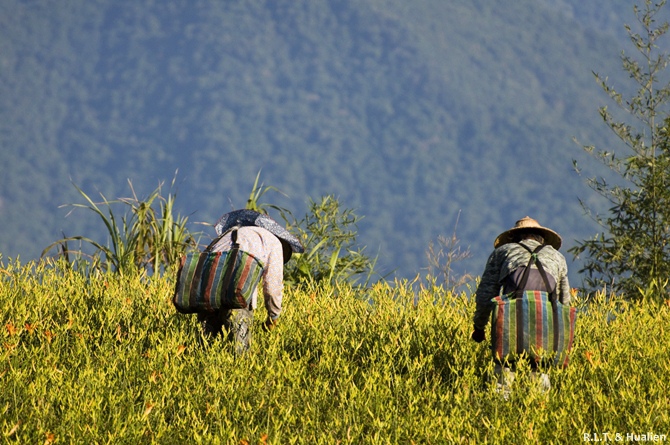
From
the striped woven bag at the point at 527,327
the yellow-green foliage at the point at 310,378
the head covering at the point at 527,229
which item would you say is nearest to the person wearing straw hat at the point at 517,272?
the head covering at the point at 527,229

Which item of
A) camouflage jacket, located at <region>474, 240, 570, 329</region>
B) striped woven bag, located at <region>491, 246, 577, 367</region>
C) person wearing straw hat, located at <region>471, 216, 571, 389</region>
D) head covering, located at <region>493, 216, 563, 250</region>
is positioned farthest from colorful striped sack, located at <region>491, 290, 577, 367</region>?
head covering, located at <region>493, 216, 563, 250</region>

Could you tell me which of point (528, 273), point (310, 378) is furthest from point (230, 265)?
point (528, 273)

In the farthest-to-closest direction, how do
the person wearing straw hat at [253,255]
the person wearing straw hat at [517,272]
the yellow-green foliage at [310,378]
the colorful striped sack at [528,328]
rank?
the person wearing straw hat at [253,255] < the person wearing straw hat at [517,272] < the colorful striped sack at [528,328] < the yellow-green foliage at [310,378]

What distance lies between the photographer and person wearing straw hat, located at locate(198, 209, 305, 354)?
5938 mm

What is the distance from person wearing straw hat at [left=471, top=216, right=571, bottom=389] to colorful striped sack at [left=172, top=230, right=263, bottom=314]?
148 cm

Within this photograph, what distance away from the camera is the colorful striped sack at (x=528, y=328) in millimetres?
5051

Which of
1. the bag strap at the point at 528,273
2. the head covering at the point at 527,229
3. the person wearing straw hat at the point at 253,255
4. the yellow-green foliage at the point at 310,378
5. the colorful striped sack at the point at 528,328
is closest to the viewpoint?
the yellow-green foliage at the point at 310,378

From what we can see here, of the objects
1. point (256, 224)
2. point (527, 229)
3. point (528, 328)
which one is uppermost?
point (256, 224)

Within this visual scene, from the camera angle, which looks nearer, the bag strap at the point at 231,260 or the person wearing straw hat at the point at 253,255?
the bag strap at the point at 231,260

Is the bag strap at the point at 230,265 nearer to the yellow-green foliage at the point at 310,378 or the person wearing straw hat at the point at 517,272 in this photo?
the yellow-green foliage at the point at 310,378

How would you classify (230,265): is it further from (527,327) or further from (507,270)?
(527,327)

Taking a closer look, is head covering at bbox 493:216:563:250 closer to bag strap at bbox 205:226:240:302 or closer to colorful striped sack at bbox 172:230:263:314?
colorful striped sack at bbox 172:230:263:314

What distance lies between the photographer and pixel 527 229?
566 centimetres

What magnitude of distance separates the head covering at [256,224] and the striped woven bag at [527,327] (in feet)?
5.64
